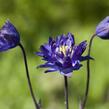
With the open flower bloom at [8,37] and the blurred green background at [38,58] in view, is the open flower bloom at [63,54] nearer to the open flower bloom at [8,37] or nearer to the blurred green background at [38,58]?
the open flower bloom at [8,37]

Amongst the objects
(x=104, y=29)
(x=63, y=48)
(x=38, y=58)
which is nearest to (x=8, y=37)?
(x=63, y=48)

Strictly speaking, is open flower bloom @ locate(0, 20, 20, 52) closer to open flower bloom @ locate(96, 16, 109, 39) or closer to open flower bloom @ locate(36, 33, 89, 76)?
open flower bloom @ locate(36, 33, 89, 76)

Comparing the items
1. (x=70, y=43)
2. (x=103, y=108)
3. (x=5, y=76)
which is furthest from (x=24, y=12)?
(x=70, y=43)

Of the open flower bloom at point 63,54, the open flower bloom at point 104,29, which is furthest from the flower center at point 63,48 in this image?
the open flower bloom at point 104,29

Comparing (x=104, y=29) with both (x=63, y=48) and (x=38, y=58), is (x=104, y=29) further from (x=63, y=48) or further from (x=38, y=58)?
(x=38, y=58)

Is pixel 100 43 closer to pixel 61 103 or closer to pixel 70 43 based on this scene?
pixel 61 103

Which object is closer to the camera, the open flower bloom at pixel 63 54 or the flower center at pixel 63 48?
the open flower bloom at pixel 63 54

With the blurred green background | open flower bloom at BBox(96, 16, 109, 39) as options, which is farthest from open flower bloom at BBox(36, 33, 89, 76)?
the blurred green background
